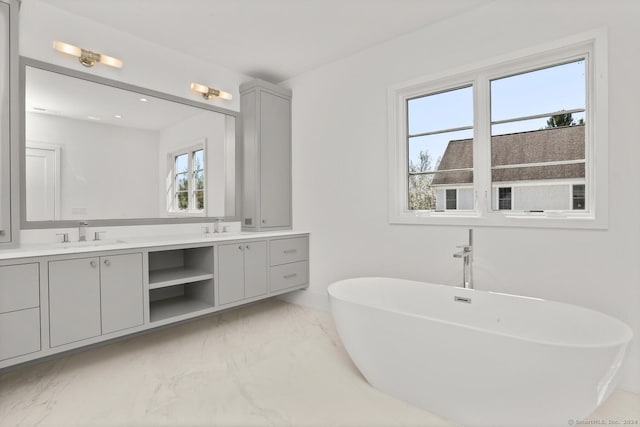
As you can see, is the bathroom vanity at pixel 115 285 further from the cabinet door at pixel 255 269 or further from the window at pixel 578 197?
the window at pixel 578 197

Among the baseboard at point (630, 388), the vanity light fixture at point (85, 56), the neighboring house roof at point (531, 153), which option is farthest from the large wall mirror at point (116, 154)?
the baseboard at point (630, 388)

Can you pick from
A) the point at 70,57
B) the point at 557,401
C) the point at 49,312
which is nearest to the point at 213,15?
the point at 70,57

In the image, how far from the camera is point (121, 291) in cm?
209

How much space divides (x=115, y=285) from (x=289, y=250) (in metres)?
1.53

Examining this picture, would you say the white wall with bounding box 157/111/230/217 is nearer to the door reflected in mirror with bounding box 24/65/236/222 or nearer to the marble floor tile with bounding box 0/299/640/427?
the door reflected in mirror with bounding box 24/65/236/222

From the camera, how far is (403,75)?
267cm

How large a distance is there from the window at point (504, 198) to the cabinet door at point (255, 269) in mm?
1967

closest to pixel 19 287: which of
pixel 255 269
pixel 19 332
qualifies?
pixel 19 332

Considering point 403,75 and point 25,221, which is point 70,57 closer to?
point 25,221

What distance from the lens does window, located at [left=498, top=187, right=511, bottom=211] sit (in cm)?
228

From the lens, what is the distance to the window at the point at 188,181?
2.83m

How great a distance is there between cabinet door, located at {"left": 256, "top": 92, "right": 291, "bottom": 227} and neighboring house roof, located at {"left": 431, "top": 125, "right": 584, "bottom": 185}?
1716 millimetres

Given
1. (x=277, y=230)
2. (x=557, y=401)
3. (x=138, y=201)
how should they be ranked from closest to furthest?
(x=557, y=401)
(x=138, y=201)
(x=277, y=230)

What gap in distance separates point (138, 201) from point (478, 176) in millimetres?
2675
